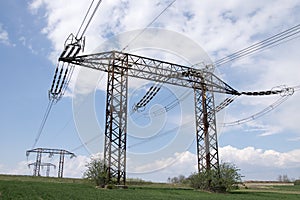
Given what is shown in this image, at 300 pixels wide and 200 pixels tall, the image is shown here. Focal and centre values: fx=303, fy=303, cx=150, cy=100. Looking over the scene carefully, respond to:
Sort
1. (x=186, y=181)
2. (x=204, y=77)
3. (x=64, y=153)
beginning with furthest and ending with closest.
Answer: (x=64, y=153)
(x=186, y=181)
(x=204, y=77)

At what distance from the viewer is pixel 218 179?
33.3 m

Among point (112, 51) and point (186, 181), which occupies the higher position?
point (112, 51)

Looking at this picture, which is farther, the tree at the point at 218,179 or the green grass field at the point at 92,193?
the tree at the point at 218,179

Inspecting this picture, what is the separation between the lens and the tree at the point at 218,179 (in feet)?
109

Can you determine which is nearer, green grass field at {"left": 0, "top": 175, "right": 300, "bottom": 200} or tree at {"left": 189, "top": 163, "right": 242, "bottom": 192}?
green grass field at {"left": 0, "top": 175, "right": 300, "bottom": 200}

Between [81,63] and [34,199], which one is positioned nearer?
[34,199]

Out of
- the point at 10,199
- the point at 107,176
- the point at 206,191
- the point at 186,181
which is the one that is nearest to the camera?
the point at 10,199

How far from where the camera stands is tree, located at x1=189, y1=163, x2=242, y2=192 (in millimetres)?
33312

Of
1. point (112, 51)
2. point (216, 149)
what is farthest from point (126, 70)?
point (216, 149)

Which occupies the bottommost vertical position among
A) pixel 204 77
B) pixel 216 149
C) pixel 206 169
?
pixel 206 169

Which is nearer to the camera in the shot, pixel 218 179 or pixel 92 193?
pixel 92 193

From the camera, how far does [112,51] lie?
31844mm

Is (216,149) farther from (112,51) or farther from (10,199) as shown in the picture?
(10,199)

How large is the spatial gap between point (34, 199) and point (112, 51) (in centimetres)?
1766
